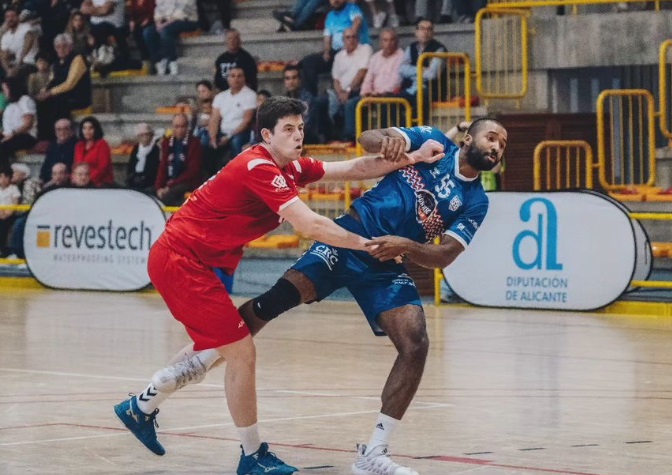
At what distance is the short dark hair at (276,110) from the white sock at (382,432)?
1624mm

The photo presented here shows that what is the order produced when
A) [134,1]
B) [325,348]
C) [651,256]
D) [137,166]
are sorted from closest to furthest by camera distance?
[325,348] → [651,256] → [137,166] → [134,1]

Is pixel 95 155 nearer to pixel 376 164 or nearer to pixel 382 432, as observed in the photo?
pixel 376 164

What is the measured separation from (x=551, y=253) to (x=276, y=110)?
9.62 meters

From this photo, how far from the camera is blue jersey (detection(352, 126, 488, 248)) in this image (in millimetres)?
8695

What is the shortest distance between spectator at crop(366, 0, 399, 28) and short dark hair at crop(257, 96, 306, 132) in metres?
15.6

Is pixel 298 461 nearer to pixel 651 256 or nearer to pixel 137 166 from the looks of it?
pixel 651 256

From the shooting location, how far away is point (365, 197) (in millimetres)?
8867

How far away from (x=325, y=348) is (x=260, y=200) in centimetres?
617

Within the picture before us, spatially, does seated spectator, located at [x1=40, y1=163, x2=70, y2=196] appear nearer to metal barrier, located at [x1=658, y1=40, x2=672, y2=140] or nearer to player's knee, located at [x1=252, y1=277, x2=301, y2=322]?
metal barrier, located at [x1=658, y1=40, x2=672, y2=140]

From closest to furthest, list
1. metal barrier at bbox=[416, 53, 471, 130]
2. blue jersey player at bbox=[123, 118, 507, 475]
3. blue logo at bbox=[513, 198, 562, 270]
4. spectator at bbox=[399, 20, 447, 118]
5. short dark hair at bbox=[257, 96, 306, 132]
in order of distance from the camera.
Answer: short dark hair at bbox=[257, 96, 306, 132], blue jersey player at bbox=[123, 118, 507, 475], blue logo at bbox=[513, 198, 562, 270], metal barrier at bbox=[416, 53, 471, 130], spectator at bbox=[399, 20, 447, 118]

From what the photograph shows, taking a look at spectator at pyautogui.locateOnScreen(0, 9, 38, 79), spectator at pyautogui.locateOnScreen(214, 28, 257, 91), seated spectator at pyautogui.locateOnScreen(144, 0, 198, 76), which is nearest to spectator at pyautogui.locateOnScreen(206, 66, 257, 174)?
spectator at pyautogui.locateOnScreen(214, 28, 257, 91)

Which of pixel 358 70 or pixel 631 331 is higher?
pixel 358 70

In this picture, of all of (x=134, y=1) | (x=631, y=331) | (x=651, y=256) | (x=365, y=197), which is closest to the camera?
(x=365, y=197)

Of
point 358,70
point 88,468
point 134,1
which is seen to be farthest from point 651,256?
point 134,1
